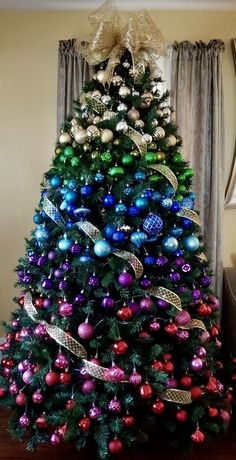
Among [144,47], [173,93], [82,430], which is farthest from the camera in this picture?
[173,93]

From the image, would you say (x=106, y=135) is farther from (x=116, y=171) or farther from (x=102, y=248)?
(x=102, y=248)

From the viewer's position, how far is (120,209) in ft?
4.46

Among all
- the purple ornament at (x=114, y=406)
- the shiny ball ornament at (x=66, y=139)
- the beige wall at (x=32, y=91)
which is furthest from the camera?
the beige wall at (x=32, y=91)

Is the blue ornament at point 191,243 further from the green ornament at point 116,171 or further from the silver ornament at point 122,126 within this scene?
the silver ornament at point 122,126

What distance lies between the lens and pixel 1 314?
2.64 meters

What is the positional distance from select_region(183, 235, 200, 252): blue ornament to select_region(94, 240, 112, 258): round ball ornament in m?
0.32

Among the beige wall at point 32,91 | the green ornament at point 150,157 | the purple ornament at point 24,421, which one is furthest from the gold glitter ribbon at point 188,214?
the beige wall at point 32,91

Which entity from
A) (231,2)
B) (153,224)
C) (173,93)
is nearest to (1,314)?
(153,224)

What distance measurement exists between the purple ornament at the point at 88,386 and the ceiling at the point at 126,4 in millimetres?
2248

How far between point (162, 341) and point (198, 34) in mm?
2046

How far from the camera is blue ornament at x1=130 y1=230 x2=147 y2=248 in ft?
4.40

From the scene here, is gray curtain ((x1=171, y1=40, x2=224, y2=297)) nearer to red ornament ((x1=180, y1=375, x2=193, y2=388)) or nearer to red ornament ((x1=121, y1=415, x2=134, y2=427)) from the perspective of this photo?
red ornament ((x1=180, y1=375, x2=193, y2=388))

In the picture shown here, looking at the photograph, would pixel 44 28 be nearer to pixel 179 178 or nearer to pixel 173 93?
pixel 173 93

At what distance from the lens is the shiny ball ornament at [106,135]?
143 cm
